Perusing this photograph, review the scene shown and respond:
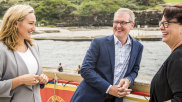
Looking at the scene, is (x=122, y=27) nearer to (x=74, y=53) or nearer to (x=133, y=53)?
(x=133, y=53)

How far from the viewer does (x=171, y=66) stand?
72 centimetres

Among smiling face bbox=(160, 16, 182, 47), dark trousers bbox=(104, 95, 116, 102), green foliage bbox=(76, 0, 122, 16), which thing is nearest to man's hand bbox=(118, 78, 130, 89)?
dark trousers bbox=(104, 95, 116, 102)

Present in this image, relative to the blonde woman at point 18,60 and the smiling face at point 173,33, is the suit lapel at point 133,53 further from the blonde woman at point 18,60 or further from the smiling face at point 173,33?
the blonde woman at point 18,60

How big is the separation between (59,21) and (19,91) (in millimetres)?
30912

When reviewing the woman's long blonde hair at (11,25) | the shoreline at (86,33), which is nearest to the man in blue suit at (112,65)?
the woman's long blonde hair at (11,25)

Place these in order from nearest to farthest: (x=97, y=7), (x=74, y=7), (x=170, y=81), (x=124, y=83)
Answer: (x=170, y=81) → (x=124, y=83) → (x=74, y=7) → (x=97, y=7)

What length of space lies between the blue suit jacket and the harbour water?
26.3 m

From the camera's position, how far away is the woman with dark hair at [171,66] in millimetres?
694

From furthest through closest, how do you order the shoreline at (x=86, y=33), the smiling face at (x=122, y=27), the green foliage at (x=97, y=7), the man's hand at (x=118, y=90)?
1. the green foliage at (x=97, y=7)
2. the shoreline at (x=86, y=33)
3. the smiling face at (x=122, y=27)
4. the man's hand at (x=118, y=90)

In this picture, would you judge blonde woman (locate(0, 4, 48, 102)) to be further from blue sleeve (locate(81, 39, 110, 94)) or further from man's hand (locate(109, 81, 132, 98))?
man's hand (locate(109, 81, 132, 98))

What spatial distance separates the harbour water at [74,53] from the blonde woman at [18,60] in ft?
86.6

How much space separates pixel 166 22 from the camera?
2.68 feet

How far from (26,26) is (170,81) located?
30.3 inches

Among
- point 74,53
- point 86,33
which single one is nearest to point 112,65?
point 86,33
